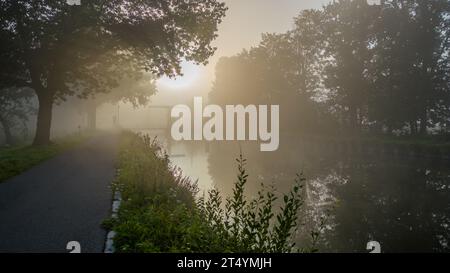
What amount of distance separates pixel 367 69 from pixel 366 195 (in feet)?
119

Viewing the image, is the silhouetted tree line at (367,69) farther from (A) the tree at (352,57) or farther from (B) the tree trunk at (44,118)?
(B) the tree trunk at (44,118)

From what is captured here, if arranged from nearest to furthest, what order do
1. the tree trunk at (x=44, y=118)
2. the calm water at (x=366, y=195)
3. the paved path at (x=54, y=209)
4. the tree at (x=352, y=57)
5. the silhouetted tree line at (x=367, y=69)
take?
the paved path at (x=54, y=209)
the calm water at (x=366, y=195)
the tree trunk at (x=44, y=118)
the silhouetted tree line at (x=367, y=69)
the tree at (x=352, y=57)

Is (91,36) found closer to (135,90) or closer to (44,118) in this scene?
(44,118)

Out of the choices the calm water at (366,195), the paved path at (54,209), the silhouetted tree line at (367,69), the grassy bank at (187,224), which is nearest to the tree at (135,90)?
the silhouetted tree line at (367,69)

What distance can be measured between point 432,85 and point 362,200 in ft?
109

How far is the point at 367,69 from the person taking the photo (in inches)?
2058

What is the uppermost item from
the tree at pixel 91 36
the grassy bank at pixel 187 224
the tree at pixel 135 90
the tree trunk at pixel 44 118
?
the tree at pixel 135 90

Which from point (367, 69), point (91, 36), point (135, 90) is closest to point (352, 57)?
point (367, 69)

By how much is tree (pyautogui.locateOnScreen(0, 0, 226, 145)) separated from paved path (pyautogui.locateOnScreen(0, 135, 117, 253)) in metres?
11.8

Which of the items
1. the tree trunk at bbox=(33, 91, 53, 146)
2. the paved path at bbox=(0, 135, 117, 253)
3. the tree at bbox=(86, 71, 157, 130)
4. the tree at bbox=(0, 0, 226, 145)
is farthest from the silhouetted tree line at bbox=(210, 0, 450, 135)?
the paved path at bbox=(0, 135, 117, 253)

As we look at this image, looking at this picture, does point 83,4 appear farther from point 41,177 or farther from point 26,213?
point 26,213

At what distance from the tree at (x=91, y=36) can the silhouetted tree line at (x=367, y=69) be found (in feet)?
88.3

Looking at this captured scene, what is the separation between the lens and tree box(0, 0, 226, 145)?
2569 cm

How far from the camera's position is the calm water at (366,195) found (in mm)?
12680
